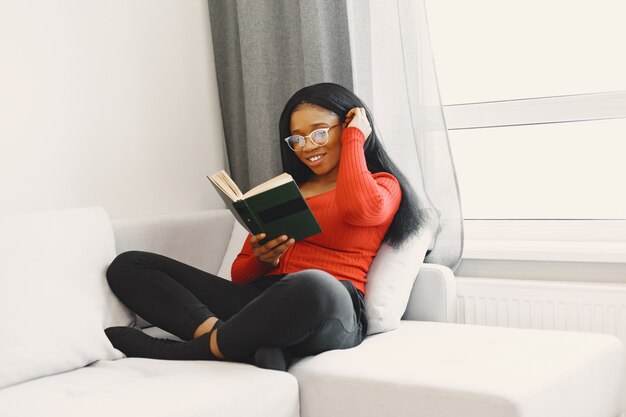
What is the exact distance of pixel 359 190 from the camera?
2.34 meters

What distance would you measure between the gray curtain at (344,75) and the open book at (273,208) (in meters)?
0.46

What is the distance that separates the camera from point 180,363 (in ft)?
6.91

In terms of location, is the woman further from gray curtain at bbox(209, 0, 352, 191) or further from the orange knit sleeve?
gray curtain at bbox(209, 0, 352, 191)

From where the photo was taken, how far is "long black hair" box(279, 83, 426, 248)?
2.50 m

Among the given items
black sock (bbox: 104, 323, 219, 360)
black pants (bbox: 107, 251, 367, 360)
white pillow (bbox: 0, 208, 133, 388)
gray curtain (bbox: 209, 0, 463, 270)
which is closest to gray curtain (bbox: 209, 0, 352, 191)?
gray curtain (bbox: 209, 0, 463, 270)

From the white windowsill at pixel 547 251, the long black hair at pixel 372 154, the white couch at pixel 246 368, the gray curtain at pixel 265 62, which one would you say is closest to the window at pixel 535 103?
the white windowsill at pixel 547 251

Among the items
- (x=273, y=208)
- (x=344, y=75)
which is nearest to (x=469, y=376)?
(x=273, y=208)

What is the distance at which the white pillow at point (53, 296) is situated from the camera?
203 centimetres

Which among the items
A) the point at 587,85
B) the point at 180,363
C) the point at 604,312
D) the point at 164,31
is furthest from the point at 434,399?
the point at 164,31

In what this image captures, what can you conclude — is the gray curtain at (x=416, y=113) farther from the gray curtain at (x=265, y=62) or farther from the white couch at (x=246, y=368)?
the white couch at (x=246, y=368)

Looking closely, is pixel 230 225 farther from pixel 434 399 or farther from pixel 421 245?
pixel 434 399

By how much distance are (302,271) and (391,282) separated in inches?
16.9

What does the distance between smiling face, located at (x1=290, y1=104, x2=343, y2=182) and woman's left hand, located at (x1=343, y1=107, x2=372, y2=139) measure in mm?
36

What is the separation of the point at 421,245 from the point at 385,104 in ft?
1.98
